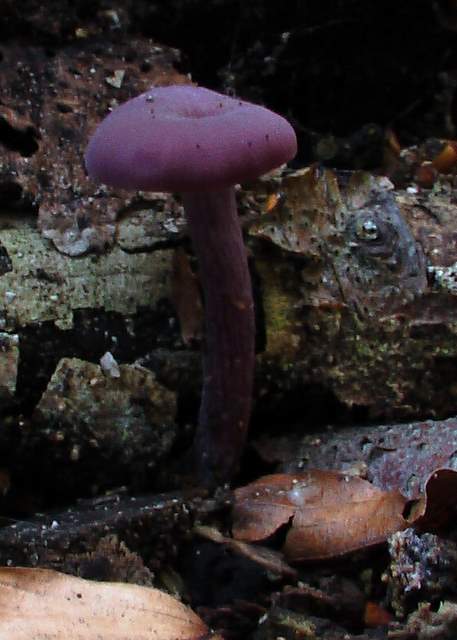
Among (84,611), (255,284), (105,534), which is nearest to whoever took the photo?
(84,611)

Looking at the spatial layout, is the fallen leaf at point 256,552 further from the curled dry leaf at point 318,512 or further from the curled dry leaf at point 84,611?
the curled dry leaf at point 84,611

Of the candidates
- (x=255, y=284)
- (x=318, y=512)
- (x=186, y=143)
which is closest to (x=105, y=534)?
(x=318, y=512)

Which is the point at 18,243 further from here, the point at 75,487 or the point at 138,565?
the point at 138,565

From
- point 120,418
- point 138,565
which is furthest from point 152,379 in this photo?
point 138,565

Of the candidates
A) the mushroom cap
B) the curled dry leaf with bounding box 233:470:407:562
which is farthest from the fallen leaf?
the mushroom cap

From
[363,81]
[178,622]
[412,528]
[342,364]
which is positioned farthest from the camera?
[363,81]

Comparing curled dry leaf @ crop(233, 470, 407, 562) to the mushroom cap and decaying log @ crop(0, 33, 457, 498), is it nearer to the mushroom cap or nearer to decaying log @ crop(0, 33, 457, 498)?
decaying log @ crop(0, 33, 457, 498)

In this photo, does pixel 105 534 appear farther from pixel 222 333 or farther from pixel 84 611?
pixel 222 333
